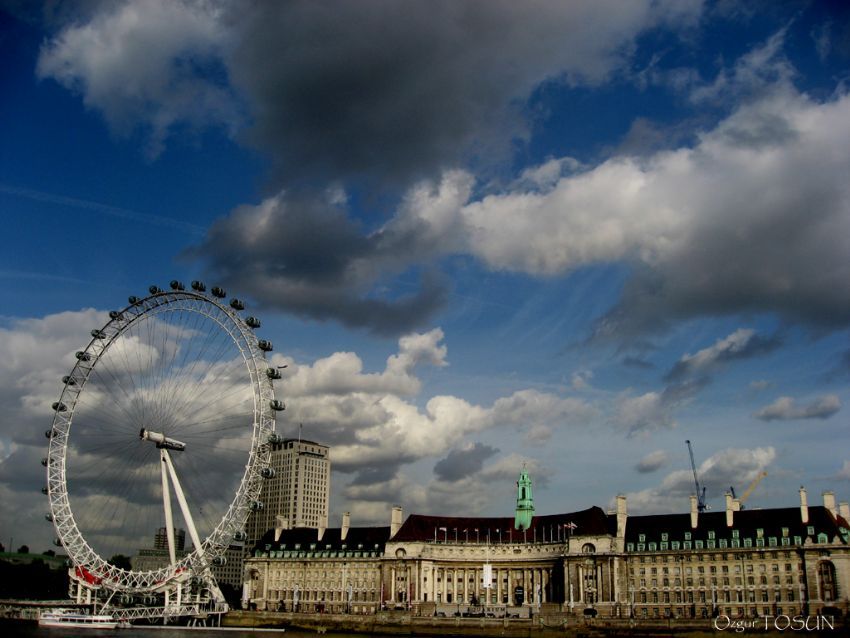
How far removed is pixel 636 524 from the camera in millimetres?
131125

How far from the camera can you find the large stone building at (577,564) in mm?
113875

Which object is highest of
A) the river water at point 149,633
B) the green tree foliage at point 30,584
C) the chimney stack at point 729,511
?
the chimney stack at point 729,511

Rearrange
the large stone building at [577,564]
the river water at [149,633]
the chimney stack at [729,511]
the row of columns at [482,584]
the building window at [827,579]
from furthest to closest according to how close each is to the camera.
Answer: the row of columns at [482,584]
the chimney stack at [729,511]
the large stone building at [577,564]
the building window at [827,579]
the river water at [149,633]

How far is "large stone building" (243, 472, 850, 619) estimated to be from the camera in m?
114

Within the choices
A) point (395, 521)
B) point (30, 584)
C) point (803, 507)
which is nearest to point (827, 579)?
point (803, 507)

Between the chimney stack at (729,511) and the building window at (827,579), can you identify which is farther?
the chimney stack at (729,511)

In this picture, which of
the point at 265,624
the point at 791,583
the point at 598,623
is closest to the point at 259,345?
the point at 265,624

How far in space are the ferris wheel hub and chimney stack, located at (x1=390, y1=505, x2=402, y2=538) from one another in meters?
50.9

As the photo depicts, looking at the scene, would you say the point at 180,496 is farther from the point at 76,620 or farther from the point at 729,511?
the point at 729,511

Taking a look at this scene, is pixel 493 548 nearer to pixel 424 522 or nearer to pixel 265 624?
pixel 424 522

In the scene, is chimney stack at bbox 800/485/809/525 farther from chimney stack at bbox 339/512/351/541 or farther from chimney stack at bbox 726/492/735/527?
chimney stack at bbox 339/512/351/541

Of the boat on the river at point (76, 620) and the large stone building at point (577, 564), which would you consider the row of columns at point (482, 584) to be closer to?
the large stone building at point (577, 564)

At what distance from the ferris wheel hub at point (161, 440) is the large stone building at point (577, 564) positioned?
148 ft

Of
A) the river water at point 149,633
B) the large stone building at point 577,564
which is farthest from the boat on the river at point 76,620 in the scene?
the large stone building at point 577,564
